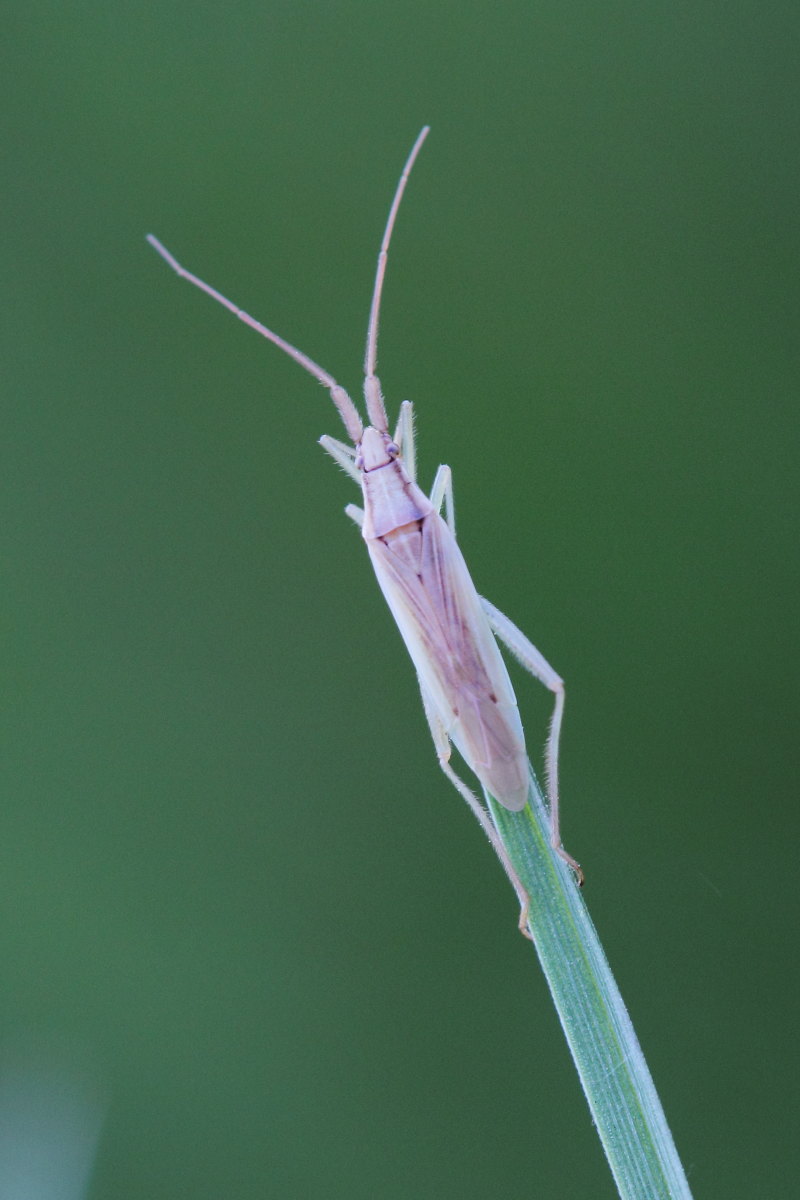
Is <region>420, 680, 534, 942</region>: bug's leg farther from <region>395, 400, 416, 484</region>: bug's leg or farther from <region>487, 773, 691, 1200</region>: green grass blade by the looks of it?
<region>395, 400, 416, 484</region>: bug's leg

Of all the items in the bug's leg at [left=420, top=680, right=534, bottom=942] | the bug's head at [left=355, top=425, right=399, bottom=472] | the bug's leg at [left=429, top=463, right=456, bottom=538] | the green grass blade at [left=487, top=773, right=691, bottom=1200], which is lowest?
the green grass blade at [left=487, top=773, right=691, bottom=1200]

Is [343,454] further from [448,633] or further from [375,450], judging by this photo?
[448,633]

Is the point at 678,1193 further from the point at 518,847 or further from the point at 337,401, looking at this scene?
the point at 337,401

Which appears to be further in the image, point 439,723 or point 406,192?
point 406,192

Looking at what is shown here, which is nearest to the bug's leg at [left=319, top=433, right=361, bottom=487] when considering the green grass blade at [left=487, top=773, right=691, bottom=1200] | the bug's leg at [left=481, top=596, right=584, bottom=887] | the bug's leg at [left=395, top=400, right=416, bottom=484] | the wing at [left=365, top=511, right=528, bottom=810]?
the bug's leg at [left=395, top=400, right=416, bottom=484]

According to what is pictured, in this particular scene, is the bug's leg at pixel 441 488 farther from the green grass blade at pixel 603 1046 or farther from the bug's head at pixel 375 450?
the green grass blade at pixel 603 1046

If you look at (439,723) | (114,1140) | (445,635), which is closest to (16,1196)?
(114,1140)

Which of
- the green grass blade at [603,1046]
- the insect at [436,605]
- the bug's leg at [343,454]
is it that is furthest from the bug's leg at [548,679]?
the bug's leg at [343,454]
